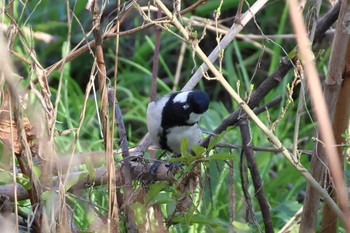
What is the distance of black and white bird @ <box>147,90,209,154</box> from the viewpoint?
2.25 m

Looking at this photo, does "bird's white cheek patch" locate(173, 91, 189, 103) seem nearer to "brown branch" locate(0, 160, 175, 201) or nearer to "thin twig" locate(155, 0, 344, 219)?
"brown branch" locate(0, 160, 175, 201)

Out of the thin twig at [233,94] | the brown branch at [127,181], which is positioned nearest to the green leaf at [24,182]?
the brown branch at [127,181]

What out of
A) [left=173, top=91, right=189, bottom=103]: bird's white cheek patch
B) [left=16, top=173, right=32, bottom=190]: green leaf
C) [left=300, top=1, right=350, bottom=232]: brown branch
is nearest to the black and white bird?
[left=173, top=91, right=189, bottom=103]: bird's white cheek patch

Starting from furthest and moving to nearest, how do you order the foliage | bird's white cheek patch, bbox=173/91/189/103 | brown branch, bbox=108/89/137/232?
1. bird's white cheek patch, bbox=173/91/189/103
2. the foliage
3. brown branch, bbox=108/89/137/232

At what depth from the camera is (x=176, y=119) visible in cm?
238

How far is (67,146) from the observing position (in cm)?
318

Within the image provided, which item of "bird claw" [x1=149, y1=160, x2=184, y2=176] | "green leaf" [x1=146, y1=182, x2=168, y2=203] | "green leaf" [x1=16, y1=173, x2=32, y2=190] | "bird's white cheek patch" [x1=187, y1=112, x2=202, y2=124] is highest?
"bird's white cheek patch" [x1=187, y1=112, x2=202, y2=124]

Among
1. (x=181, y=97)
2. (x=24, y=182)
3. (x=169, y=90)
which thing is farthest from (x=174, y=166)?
(x=169, y=90)

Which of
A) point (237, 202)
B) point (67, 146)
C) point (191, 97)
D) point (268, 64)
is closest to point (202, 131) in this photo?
point (191, 97)

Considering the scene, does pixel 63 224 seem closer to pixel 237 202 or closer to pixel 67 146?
pixel 237 202

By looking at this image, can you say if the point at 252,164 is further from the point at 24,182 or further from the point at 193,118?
the point at 24,182

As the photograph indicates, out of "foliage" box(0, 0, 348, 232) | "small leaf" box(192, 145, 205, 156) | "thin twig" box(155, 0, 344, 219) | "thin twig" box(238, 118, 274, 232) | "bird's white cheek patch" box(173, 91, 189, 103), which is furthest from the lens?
"bird's white cheek patch" box(173, 91, 189, 103)

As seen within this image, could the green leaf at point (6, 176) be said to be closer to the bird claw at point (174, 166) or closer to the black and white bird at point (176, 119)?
the bird claw at point (174, 166)

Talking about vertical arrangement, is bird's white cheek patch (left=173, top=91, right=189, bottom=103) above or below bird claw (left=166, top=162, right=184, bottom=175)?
above
